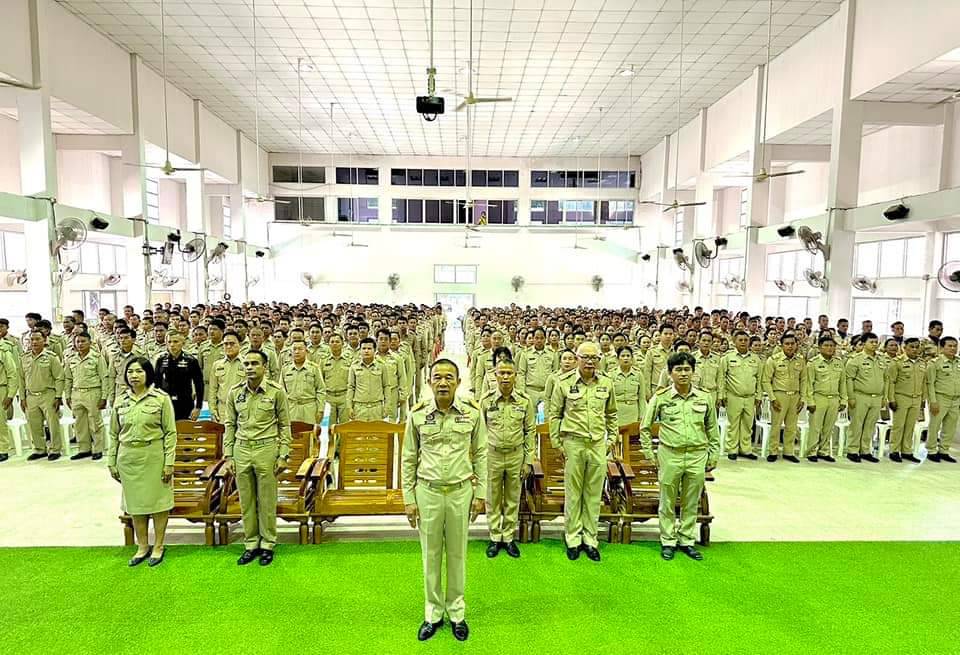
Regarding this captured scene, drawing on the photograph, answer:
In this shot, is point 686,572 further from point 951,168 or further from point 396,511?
point 951,168

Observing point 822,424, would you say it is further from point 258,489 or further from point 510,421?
point 258,489

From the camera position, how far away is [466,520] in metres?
3.33

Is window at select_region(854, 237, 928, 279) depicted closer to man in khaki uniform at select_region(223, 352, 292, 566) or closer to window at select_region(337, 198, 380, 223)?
man in khaki uniform at select_region(223, 352, 292, 566)

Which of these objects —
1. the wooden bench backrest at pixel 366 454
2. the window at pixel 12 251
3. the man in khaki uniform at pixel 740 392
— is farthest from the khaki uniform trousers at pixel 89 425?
the window at pixel 12 251

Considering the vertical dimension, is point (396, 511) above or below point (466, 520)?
below

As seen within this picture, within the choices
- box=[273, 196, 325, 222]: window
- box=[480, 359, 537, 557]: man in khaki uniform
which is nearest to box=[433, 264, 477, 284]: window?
box=[273, 196, 325, 222]: window

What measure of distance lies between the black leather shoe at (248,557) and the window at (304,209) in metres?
22.0

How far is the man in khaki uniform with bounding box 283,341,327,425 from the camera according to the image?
6.38 m

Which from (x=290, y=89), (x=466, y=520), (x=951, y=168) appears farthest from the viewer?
(x=290, y=89)

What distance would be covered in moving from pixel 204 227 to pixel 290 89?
15.6 ft

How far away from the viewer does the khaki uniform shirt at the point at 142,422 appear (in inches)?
154

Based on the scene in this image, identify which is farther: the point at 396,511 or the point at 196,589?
the point at 396,511

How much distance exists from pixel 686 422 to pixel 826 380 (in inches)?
164

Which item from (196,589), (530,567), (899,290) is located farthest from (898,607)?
(899,290)
